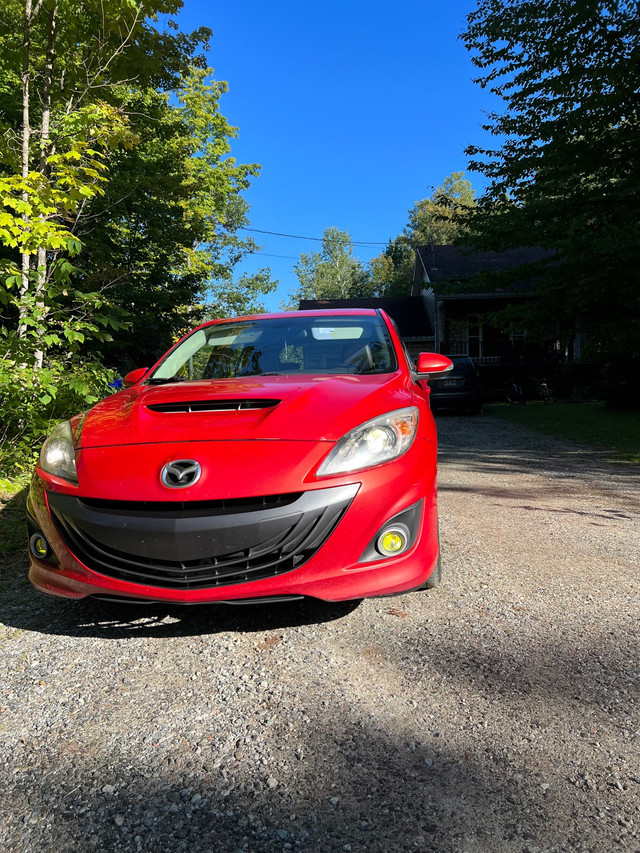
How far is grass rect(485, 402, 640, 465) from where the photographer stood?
9.08m

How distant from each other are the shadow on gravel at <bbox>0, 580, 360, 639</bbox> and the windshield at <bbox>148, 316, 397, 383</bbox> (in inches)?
55.1

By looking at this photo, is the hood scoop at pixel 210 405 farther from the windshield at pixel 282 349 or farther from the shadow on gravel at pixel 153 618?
the shadow on gravel at pixel 153 618

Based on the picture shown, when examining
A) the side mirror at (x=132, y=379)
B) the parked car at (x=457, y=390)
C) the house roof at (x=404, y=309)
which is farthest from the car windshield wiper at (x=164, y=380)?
the house roof at (x=404, y=309)

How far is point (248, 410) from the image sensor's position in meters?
2.84

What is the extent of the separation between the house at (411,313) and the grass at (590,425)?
12.2 meters

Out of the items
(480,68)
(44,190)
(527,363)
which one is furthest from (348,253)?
(44,190)

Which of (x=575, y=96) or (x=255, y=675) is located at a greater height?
(x=575, y=96)

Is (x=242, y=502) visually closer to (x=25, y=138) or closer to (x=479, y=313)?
(x=25, y=138)

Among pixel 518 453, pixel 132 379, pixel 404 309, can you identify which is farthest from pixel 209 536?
pixel 404 309

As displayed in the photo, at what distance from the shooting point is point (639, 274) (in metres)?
10.1

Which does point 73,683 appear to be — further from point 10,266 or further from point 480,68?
point 480,68

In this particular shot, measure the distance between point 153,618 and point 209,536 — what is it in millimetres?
825

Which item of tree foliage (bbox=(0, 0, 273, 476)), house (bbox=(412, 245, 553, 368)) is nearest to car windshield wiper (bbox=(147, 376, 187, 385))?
tree foliage (bbox=(0, 0, 273, 476))

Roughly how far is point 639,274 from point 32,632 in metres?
10.6
